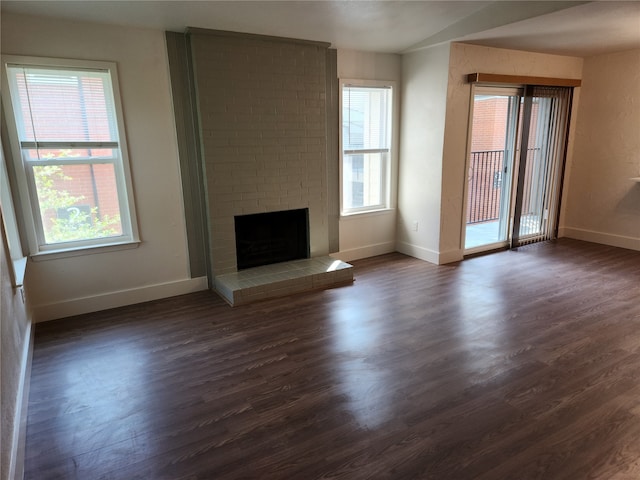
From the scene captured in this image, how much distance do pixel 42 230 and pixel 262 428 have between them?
258 cm

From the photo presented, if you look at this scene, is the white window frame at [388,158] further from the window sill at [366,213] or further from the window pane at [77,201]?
the window pane at [77,201]

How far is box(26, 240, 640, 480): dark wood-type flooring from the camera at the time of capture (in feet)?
6.09

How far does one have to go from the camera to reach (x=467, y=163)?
4594mm

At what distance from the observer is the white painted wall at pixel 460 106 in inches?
169

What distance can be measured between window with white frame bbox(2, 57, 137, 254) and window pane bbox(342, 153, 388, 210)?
2.38m

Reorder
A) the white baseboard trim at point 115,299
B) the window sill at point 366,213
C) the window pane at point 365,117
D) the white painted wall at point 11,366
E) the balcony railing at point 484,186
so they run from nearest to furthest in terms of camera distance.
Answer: the white painted wall at point 11,366, the white baseboard trim at point 115,299, the window pane at point 365,117, the window sill at point 366,213, the balcony railing at point 484,186

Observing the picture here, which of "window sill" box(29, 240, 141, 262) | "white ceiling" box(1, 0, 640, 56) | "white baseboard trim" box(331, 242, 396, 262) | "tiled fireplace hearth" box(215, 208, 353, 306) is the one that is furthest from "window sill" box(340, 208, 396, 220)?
"window sill" box(29, 240, 141, 262)

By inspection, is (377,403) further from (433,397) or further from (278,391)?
(278,391)

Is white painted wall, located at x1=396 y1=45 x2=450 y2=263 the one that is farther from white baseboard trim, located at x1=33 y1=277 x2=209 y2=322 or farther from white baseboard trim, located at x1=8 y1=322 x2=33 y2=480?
white baseboard trim, located at x1=8 y1=322 x2=33 y2=480

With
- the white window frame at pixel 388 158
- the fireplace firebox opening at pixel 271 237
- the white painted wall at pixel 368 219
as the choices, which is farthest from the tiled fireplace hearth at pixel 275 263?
the white window frame at pixel 388 158

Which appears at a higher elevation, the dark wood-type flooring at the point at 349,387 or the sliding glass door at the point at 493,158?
the sliding glass door at the point at 493,158

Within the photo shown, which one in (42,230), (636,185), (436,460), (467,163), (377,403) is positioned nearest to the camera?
(436,460)

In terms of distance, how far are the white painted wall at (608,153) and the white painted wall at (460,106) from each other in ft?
2.13

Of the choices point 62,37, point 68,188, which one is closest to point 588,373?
point 68,188
